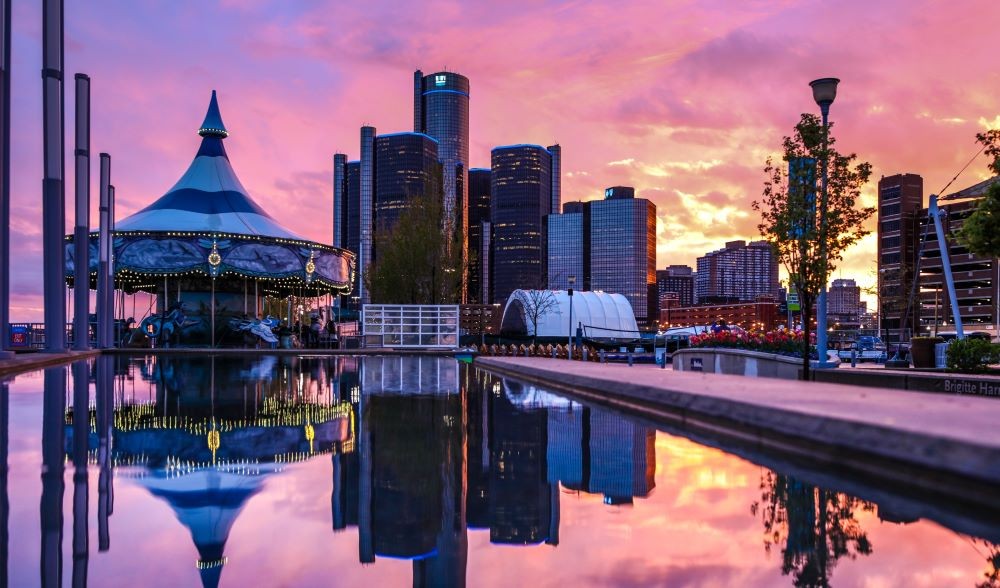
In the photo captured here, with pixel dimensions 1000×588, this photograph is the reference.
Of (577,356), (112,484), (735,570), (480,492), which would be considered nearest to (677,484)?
(480,492)

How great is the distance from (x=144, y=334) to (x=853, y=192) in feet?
151

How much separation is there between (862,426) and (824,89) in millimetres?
14134

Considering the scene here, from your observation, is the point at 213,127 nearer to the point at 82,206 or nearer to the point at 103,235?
the point at 103,235

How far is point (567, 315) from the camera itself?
106438 mm

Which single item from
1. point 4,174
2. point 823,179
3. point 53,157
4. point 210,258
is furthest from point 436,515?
point 210,258

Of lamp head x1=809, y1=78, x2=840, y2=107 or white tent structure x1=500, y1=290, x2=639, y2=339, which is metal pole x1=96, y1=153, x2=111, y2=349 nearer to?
lamp head x1=809, y1=78, x2=840, y2=107

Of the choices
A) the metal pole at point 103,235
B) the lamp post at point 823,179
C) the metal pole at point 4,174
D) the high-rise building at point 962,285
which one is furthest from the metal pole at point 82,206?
the high-rise building at point 962,285

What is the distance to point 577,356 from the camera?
40406mm

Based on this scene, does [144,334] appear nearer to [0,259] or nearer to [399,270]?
[399,270]

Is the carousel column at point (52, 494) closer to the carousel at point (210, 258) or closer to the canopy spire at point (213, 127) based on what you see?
the carousel at point (210, 258)

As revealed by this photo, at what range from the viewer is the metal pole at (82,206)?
37.5 metres

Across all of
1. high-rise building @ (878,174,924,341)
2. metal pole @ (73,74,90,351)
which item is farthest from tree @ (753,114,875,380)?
high-rise building @ (878,174,924,341)

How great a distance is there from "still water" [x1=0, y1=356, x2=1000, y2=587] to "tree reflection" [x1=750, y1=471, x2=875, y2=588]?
0.6 inches

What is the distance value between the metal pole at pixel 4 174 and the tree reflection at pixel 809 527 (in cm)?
2248
